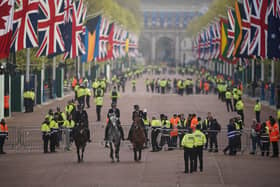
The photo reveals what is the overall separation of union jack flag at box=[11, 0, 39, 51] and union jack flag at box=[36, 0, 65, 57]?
627 centimetres

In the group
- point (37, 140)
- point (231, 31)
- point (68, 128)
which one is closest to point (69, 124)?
point (68, 128)

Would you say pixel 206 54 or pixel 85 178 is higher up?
pixel 206 54

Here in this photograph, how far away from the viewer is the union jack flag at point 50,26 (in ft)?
150

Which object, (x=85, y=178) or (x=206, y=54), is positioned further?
(x=206, y=54)

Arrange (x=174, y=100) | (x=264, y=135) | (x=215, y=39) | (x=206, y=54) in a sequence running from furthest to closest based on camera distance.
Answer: (x=206, y=54)
(x=215, y=39)
(x=174, y=100)
(x=264, y=135)

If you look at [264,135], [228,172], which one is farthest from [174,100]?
[228,172]

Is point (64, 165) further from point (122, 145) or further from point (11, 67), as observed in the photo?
point (11, 67)

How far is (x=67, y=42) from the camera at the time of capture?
2028 inches

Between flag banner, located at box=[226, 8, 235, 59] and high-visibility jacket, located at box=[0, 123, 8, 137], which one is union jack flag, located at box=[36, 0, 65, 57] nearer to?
high-visibility jacket, located at box=[0, 123, 8, 137]

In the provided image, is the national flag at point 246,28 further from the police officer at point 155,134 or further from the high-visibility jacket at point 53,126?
the high-visibility jacket at point 53,126

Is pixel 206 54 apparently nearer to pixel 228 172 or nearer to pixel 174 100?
pixel 174 100

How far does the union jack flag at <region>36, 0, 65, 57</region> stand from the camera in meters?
45.6

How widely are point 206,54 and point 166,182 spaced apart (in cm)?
7549

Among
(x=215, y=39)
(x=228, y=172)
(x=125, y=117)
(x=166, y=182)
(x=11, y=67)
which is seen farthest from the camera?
(x=215, y=39)
